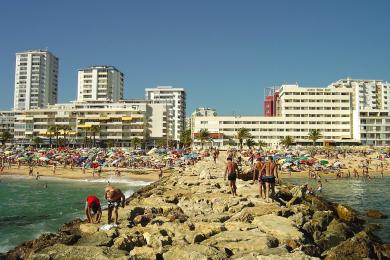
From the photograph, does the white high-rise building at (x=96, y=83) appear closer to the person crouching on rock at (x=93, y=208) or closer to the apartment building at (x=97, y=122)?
the apartment building at (x=97, y=122)

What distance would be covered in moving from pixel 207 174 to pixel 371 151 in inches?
2831

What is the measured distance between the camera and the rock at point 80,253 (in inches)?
386

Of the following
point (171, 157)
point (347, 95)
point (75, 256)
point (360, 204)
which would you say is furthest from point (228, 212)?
point (347, 95)

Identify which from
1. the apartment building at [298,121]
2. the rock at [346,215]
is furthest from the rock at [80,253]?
the apartment building at [298,121]

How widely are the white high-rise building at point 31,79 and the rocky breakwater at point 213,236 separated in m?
153

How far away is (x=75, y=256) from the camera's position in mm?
9938

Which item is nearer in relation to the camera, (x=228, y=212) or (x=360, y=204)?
(x=228, y=212)

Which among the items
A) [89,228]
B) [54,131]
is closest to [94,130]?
[54,131]

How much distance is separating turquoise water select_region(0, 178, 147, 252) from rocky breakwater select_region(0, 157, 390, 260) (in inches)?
113

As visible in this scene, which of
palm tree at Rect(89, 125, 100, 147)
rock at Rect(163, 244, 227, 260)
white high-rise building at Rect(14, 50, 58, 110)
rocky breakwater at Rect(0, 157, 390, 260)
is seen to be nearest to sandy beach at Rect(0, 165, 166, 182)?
rocky breakwater at Rect(0, 157, 390, 260)

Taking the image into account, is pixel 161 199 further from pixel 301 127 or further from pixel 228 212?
pixel 301 127

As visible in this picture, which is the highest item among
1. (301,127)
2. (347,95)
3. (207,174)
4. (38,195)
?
(347,95)

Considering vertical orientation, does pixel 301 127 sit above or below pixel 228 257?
above

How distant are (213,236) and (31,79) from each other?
161270mm
